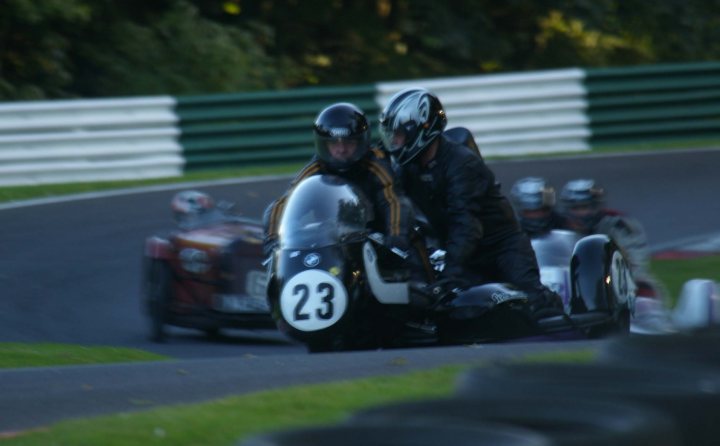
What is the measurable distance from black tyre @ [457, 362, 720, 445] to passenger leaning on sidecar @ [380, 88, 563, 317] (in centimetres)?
360

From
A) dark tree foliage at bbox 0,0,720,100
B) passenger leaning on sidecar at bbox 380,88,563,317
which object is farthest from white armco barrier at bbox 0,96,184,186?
passenger leaning on sidecar at bbox 380,88,563,317

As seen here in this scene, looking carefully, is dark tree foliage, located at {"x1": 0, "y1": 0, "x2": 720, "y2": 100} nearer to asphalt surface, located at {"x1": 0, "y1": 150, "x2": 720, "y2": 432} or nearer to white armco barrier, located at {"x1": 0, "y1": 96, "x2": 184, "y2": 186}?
white armco barrier, located at {"x1": 0, "y1": 96, "x2": 184, "y2": 186}

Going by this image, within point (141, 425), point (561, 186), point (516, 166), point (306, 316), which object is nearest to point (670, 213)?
point (561, 186)

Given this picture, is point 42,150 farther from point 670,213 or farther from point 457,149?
point 457,149

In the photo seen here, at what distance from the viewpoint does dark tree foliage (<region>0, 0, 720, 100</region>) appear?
18406mm

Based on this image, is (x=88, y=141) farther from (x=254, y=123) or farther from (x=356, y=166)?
(x=356, y=166)

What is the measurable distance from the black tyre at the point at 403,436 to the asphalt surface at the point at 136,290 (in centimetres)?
224

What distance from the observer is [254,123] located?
15562 millimetres

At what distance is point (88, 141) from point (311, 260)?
8.28 m

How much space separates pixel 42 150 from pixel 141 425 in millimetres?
9920

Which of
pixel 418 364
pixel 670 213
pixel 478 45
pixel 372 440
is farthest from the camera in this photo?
pixel 478 45

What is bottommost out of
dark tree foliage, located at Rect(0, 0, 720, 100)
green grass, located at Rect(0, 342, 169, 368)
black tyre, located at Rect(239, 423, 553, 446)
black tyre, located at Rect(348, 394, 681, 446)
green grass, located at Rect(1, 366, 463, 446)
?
green grass, located at Rect(0, 342, 169, 368)

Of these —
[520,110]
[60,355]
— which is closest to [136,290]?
[60,355]

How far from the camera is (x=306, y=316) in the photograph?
255 inches
